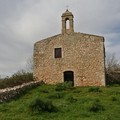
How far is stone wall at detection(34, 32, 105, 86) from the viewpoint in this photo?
27.9 metres

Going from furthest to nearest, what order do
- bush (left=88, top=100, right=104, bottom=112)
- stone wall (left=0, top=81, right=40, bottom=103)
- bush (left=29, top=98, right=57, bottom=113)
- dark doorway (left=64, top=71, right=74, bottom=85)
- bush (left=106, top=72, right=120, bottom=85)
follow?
bush (left=106, top=72, right=120, bottom=85) < dark doorway (left=64, top=71, right=74, bottom=85) < stone wall (left=0, top=81, right=40, bottom=103) < bush (left=88, top=100, right=104, bottom=112) < bush (left=29, top=98, right=57, bottom=113)

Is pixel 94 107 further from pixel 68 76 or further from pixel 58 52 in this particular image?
pixel 58 52

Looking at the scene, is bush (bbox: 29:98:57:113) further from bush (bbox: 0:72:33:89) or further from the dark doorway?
the dark doorway

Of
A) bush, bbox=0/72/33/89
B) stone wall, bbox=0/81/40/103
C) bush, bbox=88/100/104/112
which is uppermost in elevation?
bush, bbox=0/72/33/89

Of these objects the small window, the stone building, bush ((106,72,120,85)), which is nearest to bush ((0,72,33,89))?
the stone building

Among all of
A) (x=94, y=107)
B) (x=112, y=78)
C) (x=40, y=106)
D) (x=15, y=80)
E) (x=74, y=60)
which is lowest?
(x=94, y=107)

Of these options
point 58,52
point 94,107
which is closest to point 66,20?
point 58,52

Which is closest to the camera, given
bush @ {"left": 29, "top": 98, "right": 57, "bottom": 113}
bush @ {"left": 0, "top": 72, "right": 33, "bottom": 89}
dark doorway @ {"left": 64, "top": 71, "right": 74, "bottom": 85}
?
bush @ {"left": 29, "top": 98, "right": 57, "bottom": 113}

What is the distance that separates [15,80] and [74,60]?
219 inches

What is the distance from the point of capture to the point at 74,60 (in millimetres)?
28547

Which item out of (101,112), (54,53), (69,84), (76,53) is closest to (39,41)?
(54,53)

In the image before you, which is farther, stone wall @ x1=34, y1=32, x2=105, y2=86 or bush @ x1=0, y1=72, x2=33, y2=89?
stone wall @ x1=34, y1=32, x2=105, y2=86

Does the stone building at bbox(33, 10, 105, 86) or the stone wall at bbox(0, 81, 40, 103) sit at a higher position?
the stone building at bbox(33, 10, 105, 86)

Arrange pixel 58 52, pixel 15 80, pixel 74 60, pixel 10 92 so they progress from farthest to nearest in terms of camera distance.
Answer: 1. pixel 58 52
2. pixel 74 60
3. pixel 15 80
4. pixel 10 92
